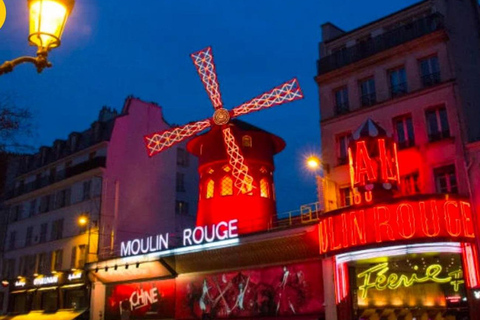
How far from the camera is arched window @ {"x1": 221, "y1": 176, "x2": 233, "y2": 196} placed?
18797mm

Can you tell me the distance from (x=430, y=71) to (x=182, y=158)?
1499 centimetres

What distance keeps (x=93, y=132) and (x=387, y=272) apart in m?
15.0

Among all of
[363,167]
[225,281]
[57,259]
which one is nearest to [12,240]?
[57,259]

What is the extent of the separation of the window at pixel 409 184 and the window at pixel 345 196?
150 cm

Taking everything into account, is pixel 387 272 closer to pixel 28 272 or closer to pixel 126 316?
pixel 126 316

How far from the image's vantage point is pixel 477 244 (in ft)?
40.3

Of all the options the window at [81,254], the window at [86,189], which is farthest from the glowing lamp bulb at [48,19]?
the window at [86,189]

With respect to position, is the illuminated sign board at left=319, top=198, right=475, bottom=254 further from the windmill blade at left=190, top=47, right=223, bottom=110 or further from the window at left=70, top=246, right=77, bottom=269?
the window at left=70, top=246, right=77, bottom=269

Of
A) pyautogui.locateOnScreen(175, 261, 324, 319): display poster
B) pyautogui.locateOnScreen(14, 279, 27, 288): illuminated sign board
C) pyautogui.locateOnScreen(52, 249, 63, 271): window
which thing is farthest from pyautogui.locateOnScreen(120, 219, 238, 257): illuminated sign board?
pyautogui.locateOnScreen(14, 279, 27, 288): illuminated sign board

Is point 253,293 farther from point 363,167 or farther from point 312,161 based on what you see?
point 363,167

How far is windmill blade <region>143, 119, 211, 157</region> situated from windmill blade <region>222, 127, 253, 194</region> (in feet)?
4.57

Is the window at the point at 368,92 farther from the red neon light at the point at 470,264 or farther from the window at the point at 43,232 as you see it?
the window at the point at 43,232

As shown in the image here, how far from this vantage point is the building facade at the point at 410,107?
13.1 meters

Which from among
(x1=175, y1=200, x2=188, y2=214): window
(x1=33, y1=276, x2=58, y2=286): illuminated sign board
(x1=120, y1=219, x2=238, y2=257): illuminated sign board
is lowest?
(x1=33, y1=276, x2=58, y2=286): illuminated sign board
